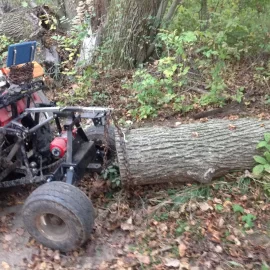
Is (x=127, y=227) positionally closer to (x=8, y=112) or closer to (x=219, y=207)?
(x=219, y=207)

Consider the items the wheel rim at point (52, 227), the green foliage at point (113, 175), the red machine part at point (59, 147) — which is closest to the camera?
the wheel rim at point (52, 227)

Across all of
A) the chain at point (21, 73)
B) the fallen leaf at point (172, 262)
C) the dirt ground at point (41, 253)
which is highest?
the chain at point (21, 73)

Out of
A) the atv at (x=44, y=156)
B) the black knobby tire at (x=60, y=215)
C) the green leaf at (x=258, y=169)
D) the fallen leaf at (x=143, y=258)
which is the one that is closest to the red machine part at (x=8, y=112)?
the atv at (x=44, y=156)

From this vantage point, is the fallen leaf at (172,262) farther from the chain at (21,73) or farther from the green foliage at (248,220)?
the chain at (21,73)

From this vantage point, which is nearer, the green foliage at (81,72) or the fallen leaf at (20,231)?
the fallen leaf at (20,231)

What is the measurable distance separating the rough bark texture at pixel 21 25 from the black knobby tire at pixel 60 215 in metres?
6.17

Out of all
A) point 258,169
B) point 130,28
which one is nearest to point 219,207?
point 258,169

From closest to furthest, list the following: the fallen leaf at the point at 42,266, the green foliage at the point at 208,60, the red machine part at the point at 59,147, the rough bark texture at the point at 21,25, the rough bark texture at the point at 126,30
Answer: the fallen leaf at the point at 42,266 → the red machine part at the point at 59,147 → the green foliage at the point at 208,60 → the rough bark texture at the point at 126,30 → the rough bark texture at the point at 21,25

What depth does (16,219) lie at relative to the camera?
187 inches

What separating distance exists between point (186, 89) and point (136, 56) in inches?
70.2

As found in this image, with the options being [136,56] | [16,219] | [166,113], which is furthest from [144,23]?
[16,219]

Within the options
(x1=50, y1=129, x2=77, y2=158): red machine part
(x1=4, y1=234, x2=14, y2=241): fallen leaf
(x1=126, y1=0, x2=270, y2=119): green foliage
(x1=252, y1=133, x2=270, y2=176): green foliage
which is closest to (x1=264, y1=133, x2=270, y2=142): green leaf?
(x1=252, y1=133, x2=270, y2=176): green foliage

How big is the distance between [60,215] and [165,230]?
3.87 ft

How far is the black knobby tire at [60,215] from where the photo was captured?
3852 mm
